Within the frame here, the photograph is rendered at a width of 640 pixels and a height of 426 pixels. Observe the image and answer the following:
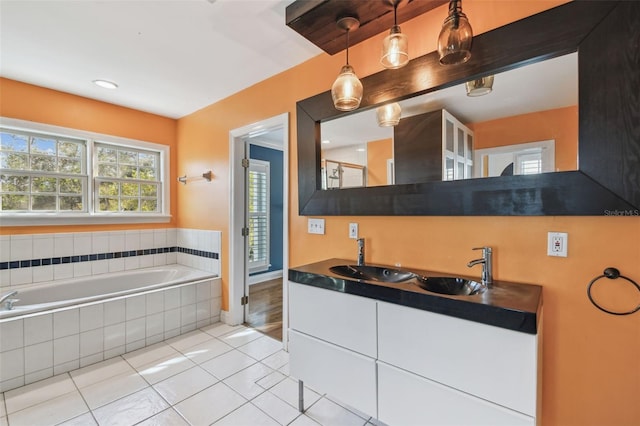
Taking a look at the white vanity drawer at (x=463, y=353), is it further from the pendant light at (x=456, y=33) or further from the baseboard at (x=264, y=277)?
the baseboard at (x=264, y=277)

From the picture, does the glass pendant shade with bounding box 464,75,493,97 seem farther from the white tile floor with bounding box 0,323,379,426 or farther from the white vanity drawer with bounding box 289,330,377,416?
the white tile floor with bounding box 0,323,379,426

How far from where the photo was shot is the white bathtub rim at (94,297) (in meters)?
2.06

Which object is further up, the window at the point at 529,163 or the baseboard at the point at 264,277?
the window at the point at 529,163

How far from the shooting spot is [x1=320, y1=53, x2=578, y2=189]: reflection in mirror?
131cm

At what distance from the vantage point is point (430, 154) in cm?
170

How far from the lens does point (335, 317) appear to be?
5.20ft

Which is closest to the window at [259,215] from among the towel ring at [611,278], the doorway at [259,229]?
the doorway at [259,229]

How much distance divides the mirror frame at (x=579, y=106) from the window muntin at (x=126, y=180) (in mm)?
3359

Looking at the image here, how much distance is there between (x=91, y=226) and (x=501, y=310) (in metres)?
3.86

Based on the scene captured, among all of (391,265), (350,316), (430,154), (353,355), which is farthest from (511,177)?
(353,355)

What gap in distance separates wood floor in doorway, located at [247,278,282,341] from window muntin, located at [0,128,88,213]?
224 cm

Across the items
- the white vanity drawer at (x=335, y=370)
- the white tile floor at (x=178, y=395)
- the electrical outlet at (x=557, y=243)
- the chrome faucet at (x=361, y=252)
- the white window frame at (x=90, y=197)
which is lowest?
the white tile floor at (x=178, y=395)

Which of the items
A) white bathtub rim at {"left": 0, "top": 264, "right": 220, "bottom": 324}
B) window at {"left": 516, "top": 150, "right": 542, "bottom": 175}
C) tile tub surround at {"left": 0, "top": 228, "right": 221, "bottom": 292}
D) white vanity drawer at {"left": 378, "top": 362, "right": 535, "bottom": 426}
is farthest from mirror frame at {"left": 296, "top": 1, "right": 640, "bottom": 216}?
tile tub surround at {"left": 0, "top": 228, "right": 221, "bottom": 292}

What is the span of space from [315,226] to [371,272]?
0.65 meters
